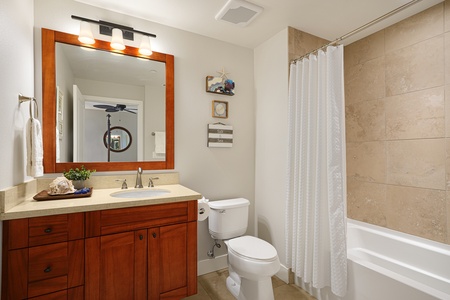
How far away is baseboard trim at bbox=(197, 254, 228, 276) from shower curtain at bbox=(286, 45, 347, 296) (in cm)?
73

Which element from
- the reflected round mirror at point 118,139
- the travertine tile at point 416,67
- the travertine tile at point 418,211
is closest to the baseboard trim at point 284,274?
the travertine tile at point 418,211

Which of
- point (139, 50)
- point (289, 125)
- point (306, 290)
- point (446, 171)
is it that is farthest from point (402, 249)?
point (139, 50)

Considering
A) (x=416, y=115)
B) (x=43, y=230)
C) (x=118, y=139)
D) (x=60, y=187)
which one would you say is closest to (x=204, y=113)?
(x=118, y=139)

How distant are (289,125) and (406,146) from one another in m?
1.11

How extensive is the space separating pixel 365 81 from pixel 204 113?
1806mm

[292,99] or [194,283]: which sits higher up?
[292,99]

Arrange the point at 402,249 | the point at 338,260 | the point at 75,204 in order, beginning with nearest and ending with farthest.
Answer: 1. the point at 75,204
2. the point at 338,260
3. the point at 402,249

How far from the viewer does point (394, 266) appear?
1.96 metres

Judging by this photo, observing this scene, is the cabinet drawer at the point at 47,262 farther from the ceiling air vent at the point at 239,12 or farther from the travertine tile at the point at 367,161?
the travertine tile at the point at 367,161

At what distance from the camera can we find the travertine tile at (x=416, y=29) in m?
1.86

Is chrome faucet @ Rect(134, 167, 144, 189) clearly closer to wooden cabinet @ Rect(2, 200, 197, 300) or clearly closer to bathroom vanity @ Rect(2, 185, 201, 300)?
bathroom vanity @ Rect(2, 185, 201, 300)

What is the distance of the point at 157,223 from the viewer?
1.54 meters

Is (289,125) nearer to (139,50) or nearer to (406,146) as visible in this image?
(406,146)

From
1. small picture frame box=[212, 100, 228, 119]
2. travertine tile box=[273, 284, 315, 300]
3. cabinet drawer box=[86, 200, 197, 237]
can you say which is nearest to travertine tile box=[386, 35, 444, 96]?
small picture frame box=[212, 100, 228, 119]
